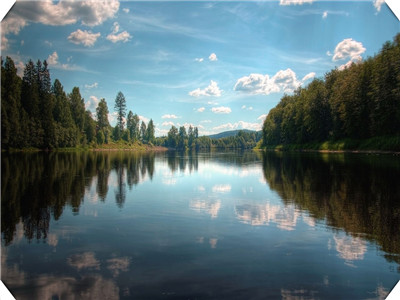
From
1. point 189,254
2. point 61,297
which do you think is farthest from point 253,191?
point 61,297

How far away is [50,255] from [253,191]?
44.9 ft

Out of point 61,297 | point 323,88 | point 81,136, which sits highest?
point 323,88

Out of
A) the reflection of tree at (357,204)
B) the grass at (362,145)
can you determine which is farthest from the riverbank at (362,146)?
the reflection of tree at (357,204)

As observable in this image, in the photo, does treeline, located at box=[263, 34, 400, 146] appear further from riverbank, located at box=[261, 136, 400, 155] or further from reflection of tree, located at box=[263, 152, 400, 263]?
reflection of tree, located at box=[263, 152, 400, 263]

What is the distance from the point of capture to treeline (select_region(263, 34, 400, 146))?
6094 centimetres

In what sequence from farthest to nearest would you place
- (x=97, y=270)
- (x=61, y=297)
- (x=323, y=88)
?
(x=323, y=88)
(x=97, y=270)
(x=61, y=297)

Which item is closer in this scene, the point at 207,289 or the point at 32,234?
the point at 207,289

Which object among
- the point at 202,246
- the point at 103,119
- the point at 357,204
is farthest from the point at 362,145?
the point at 103,119

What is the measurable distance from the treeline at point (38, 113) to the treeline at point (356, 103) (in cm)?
7954

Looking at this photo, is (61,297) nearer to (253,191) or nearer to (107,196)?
(107,196)

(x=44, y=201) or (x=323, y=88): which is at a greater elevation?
(x=323, y=88)

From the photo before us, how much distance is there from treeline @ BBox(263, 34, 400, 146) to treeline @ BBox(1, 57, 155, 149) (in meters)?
79.5

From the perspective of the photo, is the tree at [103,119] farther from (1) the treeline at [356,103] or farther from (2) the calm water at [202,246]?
(2) the calm water at [202,246]

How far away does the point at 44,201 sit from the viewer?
15.7m
